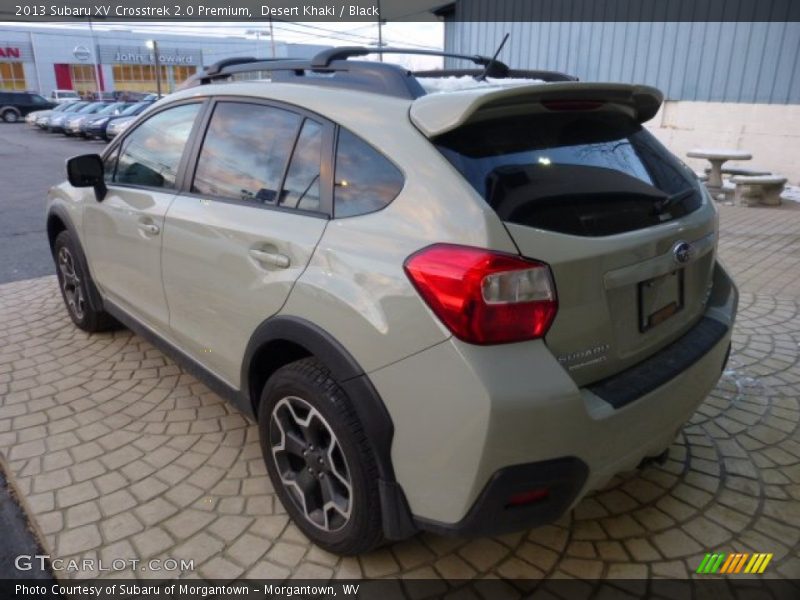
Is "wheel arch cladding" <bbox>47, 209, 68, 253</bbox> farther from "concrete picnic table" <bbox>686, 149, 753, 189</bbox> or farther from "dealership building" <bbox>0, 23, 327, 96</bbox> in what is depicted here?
"dealership building" <bbox>0, 23, 327, 96</bbox>

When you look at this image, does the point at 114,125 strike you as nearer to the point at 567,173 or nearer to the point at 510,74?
the point at 510,74

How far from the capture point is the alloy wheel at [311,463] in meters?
2.14

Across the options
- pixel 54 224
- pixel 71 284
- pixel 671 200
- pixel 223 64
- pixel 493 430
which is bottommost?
pixel 71 284

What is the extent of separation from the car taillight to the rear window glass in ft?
0.54

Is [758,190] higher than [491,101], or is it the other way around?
[491,101]

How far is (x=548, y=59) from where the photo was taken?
1359 cm

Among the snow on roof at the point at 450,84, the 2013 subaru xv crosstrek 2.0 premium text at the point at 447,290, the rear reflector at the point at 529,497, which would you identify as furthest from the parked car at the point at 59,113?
the rear reflector at the point at 529,497

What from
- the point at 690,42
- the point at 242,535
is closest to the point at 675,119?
the point at 690,42

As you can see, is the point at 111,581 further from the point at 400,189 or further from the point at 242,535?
the point at 400,189

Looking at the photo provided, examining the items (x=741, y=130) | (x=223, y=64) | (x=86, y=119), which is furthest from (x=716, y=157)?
(x=86, y=119)

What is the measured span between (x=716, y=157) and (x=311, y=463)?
10606mm

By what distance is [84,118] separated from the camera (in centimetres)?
2389

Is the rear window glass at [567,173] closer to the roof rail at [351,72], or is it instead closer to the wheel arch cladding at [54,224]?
the roof rail at [351,72]

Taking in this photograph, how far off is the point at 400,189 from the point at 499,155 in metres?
0.33
